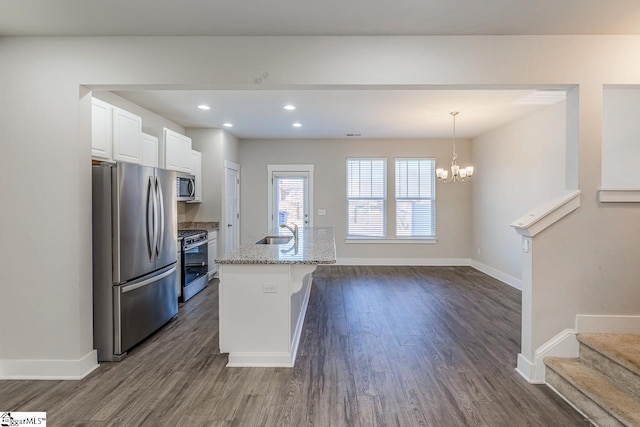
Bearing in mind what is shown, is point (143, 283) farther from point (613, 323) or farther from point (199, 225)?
point (613, 323)

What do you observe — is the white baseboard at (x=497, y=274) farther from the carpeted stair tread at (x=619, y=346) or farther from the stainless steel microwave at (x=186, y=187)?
the stainless steel microwave at (x=186, y=187)

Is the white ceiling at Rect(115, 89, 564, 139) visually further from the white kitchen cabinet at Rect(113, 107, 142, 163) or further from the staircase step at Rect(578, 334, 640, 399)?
the staircase step at Rect(578, 334, 640, 399)

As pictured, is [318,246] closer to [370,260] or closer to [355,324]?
[355,324]

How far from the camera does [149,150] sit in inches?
159

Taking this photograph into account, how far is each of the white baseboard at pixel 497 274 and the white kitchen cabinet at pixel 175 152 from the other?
5.46 m

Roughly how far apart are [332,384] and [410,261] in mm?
4705

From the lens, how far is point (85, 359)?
2.53 metres

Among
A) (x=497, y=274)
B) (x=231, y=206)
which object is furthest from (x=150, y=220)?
(x=497, y=274)

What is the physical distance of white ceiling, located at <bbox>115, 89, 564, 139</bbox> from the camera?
12.5ft

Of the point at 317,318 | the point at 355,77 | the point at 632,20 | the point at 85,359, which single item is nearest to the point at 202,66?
the point at 355,77

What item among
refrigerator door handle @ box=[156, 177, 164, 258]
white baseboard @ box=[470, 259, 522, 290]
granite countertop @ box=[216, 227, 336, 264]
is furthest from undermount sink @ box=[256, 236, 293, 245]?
white baseboard @ box=[470, 259, 522, 290]

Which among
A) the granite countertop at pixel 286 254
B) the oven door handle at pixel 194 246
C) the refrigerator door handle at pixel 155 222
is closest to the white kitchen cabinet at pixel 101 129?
the refrigerator door handle at pixel 155 222

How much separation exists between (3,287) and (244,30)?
107 inches

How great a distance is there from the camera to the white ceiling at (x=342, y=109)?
12.5 ft
